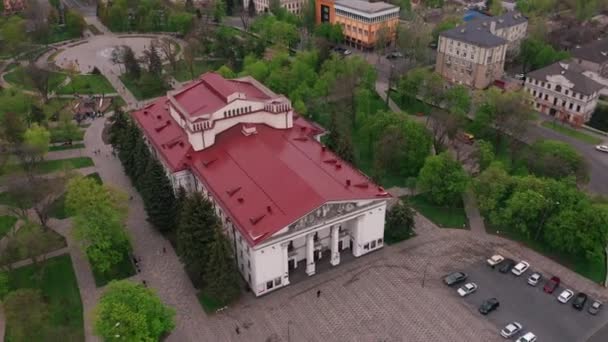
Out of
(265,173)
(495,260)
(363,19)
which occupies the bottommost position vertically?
(495,260)

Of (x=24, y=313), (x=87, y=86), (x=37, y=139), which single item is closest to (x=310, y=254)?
(x=24, y=313)

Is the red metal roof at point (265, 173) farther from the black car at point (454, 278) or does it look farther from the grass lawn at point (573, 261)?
the grass lawn at point (573, 261)

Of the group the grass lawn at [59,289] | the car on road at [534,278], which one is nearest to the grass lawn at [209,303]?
the grass lawn at [59,289]

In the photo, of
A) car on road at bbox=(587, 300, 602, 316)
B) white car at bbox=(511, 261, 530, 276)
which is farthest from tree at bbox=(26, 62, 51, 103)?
car on road at bbox=(587, 300, 602, 316)

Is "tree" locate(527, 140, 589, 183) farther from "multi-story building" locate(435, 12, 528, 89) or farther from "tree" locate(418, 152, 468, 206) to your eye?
"multi-story building" locate(435, 12, 528, 89)

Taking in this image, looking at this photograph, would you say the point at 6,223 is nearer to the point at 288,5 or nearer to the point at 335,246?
the point at 335,246

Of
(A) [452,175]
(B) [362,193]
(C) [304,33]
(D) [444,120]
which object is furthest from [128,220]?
(C) [304,33]
